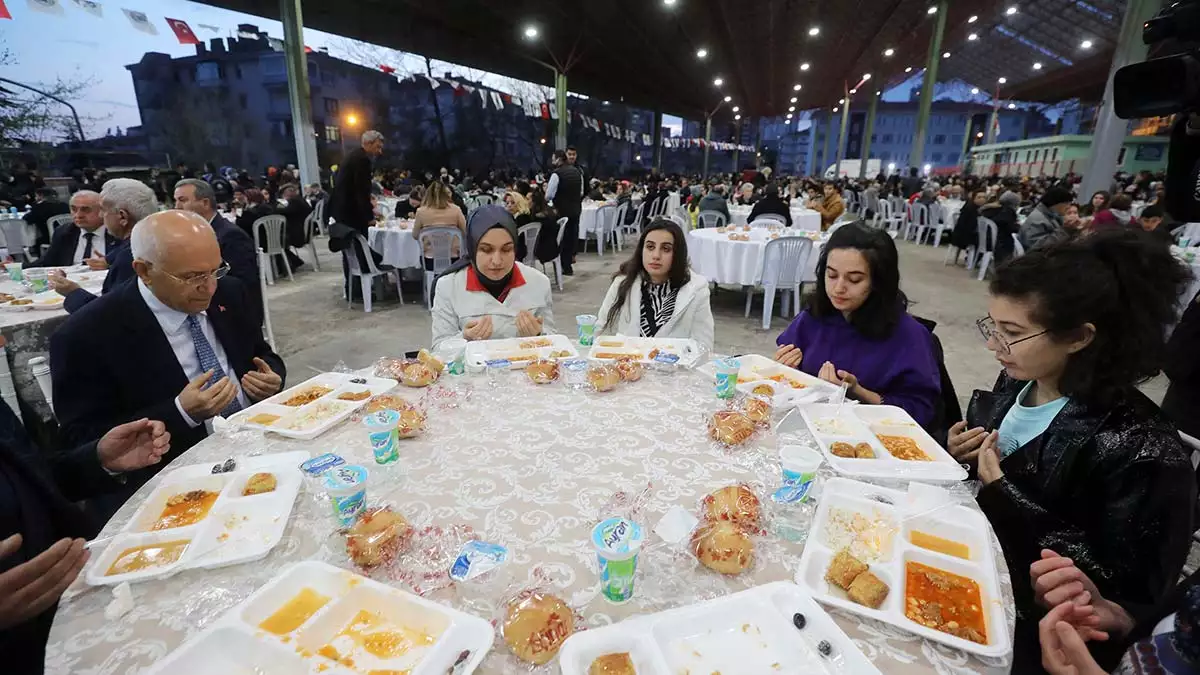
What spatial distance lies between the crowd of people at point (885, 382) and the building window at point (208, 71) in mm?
11552

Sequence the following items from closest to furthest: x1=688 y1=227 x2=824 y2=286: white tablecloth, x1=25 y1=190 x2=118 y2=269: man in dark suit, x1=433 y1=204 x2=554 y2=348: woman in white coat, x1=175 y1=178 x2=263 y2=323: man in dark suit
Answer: x1=433 y1=204 x2=554 y2=348: woman in white coat < x1=175 y1=178 x2=263 y2=323: man in dark suit < x1=25 y1=190 x2=118 y2=269: man in dark suit < x1=688 y1=227 x2=824 y2=286: white tablecloth

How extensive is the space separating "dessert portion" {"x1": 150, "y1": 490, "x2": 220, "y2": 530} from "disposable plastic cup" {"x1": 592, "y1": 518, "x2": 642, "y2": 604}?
0.98 metres

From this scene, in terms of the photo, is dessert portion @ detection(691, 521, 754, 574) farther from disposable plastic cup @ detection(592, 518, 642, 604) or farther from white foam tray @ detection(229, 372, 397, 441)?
white foam tray @ detection(229, 372, 397, 441)

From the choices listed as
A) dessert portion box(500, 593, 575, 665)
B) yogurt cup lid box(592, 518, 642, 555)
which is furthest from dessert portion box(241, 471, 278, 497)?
yogurt cup lid box(592, 518, 642, 555)

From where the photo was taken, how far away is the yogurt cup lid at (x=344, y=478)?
3.84 feet

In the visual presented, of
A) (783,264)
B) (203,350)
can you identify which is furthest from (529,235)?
(203,350)

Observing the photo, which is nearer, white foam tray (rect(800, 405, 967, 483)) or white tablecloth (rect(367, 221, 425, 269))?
white foam tray (rect(800, 405, 967, 483))

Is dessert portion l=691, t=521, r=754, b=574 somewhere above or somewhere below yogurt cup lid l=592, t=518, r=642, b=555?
below

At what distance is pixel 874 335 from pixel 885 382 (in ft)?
0.67

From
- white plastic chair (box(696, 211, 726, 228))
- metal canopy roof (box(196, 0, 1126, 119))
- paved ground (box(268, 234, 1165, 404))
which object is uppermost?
metal canopy roof (box(196, 0, 1126, 119))

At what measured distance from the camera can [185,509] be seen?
4.17ft

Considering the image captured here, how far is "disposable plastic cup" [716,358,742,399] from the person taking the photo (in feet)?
6.22

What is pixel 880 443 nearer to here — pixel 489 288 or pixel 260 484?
pixel 260 484

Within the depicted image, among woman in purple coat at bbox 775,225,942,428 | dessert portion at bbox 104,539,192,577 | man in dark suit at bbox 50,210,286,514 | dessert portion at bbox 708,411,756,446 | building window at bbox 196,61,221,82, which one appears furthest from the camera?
building window at bbox 196,61,221,82
